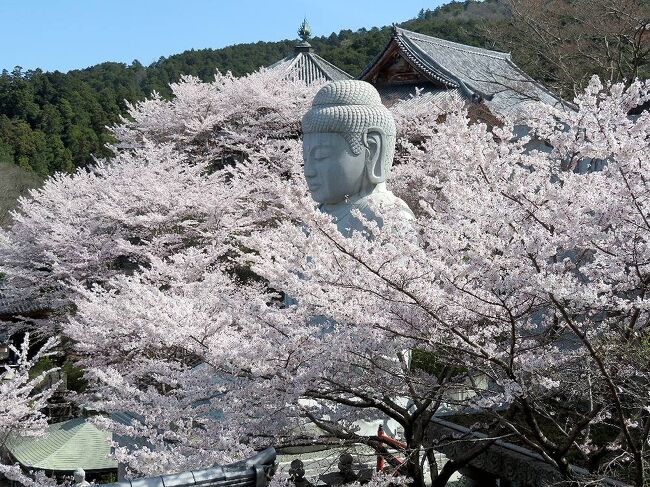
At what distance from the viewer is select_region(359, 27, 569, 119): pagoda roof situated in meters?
17.4

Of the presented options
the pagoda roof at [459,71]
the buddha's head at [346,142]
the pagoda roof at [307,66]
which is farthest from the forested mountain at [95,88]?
the buddha's head at [346,142]

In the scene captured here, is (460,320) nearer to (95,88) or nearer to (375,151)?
(375,151)

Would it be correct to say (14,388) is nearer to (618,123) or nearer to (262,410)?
(262,410)

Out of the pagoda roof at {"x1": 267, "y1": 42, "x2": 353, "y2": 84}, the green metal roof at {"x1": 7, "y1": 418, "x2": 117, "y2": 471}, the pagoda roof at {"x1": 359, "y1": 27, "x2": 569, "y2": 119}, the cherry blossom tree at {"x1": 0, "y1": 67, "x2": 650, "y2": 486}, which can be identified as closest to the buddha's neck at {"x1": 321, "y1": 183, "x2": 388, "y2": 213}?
the cherry blossom tree at {"x1": 0, "y1": 67, "x2": 650, "y2": 486}

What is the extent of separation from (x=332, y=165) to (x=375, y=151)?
1.31 feet

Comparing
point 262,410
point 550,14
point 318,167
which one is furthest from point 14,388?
point 550,14

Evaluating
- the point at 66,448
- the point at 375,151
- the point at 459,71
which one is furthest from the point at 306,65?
the point at 375,151

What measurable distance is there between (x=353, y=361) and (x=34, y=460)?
280 inches

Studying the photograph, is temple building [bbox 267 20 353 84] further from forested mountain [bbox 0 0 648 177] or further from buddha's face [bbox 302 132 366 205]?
buddha's face [bbox 302 132 366 205]

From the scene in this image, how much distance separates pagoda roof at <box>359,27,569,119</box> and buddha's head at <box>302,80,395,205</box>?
10846 mm

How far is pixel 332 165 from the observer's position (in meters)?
6.00

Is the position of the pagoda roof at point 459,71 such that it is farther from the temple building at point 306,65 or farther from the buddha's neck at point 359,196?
the buddha's neck at point 359,196

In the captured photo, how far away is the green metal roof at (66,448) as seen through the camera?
8.96m

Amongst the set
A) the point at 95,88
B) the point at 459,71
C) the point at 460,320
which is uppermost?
the point at 95,88
